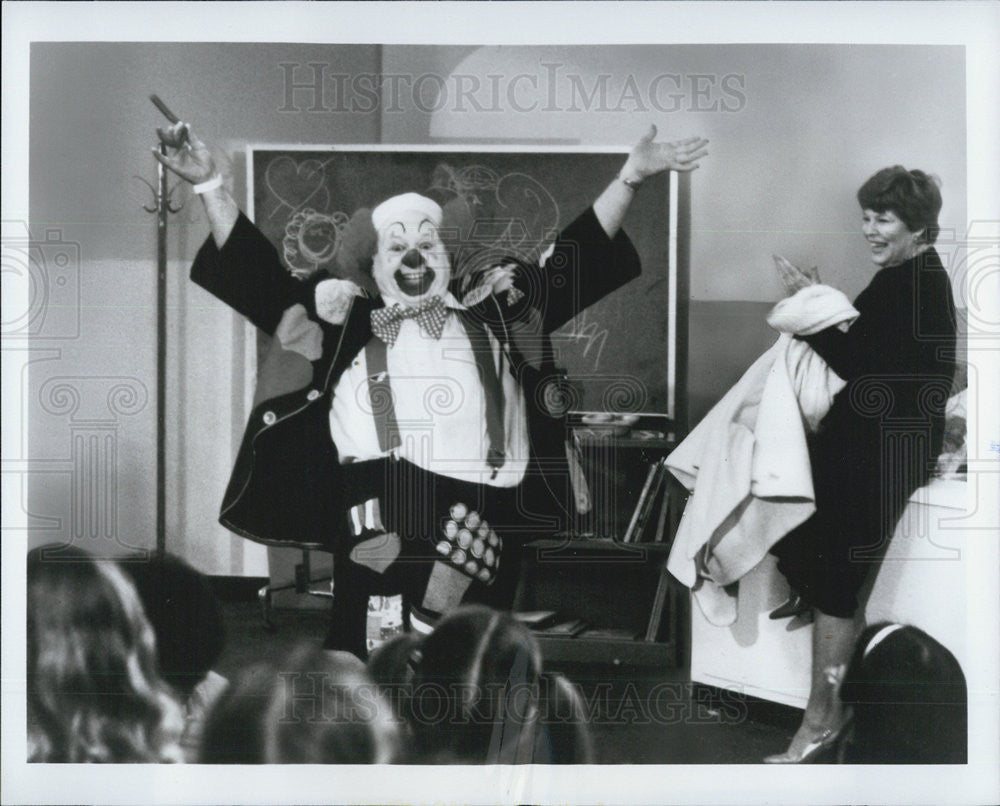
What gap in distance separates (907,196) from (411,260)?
1415 mm

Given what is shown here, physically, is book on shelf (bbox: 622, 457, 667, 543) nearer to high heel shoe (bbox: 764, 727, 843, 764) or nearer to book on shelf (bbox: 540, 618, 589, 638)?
book on shelf (bbox: 540, 618, 589, 638)

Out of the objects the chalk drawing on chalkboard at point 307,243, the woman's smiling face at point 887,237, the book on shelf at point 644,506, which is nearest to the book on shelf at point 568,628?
the book on shelf at point 644,506

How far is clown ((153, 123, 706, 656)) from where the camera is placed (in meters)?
3.46

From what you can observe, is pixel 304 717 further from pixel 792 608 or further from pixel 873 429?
pixel 873 429

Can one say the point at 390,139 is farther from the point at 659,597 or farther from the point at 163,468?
the point at 659,597

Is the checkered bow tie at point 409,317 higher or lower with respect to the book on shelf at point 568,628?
higher

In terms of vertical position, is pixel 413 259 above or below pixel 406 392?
above

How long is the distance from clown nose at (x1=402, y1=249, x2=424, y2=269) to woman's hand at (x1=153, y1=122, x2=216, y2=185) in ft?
1.96

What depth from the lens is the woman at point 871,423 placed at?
346 cm

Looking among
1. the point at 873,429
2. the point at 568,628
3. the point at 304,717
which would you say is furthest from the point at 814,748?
the point at 304,717

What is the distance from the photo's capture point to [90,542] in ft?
11.5

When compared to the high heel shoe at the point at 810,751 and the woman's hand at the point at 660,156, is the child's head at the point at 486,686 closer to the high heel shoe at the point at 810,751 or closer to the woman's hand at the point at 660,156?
the high heel shoe at the point at 810,751

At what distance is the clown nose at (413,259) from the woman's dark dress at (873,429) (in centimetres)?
112

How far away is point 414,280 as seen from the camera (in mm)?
3477
